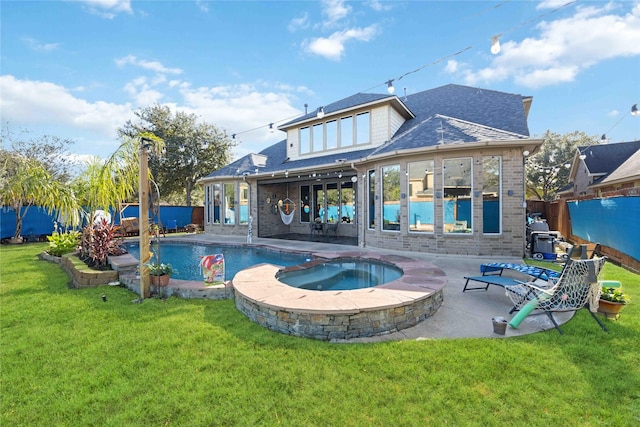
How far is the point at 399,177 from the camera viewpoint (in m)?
8.70

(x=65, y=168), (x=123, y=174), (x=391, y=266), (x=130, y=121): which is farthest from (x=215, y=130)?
(x=391, y=266)

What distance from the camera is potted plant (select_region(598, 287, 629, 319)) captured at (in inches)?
148

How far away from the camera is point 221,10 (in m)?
9.09

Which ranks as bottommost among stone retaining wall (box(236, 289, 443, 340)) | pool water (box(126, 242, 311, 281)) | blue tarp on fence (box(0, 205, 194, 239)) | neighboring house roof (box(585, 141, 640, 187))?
pool water (box(126, 242, 311, 281))

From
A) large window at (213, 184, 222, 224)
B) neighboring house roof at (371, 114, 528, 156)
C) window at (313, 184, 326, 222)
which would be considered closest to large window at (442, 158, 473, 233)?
neighboring house roof at (371, 114, 528, 156)

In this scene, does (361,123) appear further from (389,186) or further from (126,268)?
(126,268)

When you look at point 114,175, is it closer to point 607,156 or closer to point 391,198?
point 391,198

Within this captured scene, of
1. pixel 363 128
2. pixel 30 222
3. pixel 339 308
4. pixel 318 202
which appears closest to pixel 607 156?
pixel 363 128

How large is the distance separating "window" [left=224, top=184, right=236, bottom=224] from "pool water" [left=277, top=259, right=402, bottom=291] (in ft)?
27.1

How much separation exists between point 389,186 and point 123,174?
713 cm

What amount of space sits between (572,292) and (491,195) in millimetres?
4551

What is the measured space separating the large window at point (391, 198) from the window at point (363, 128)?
273 cm

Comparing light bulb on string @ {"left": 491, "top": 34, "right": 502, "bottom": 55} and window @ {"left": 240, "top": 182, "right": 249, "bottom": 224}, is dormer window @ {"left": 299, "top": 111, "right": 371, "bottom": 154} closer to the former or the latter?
window @ {"left": 240, "top": 182, "right": 249, "bottom": 224}

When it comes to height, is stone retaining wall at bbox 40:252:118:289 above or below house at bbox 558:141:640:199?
below
